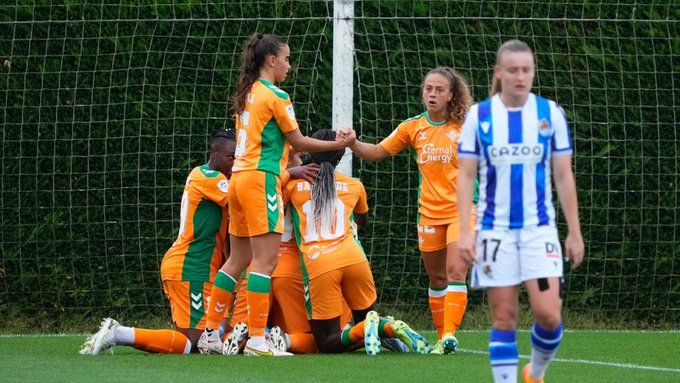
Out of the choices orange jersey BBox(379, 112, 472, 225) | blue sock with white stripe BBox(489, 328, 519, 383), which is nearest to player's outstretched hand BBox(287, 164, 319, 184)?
orange jersey BBox(379, 112, 472, 225)

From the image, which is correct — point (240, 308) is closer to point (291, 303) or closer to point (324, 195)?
point (291, 303)

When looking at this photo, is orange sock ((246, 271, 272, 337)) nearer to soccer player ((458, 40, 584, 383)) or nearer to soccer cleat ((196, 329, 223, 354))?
soccer cleat ((196, 329, 223, 354))

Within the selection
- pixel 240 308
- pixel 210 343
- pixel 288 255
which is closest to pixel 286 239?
pixel 288 255

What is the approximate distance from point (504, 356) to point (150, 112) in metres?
5.39

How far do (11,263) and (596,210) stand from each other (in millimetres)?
4729

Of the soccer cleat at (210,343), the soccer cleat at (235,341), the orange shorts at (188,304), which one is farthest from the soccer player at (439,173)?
the orange shorts at (188,304)

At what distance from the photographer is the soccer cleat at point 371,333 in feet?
23.6

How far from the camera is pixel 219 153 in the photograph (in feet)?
25.9

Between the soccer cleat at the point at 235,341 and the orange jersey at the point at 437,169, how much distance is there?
4.26ft

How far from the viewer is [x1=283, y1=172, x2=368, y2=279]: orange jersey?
7.44m

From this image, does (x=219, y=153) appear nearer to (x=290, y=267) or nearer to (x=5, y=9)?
(x=290, y=267)

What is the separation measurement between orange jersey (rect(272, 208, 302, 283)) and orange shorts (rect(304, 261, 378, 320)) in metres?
0.32

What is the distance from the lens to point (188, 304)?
768 centimetres

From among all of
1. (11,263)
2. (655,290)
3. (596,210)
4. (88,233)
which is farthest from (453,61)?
(11,263)
